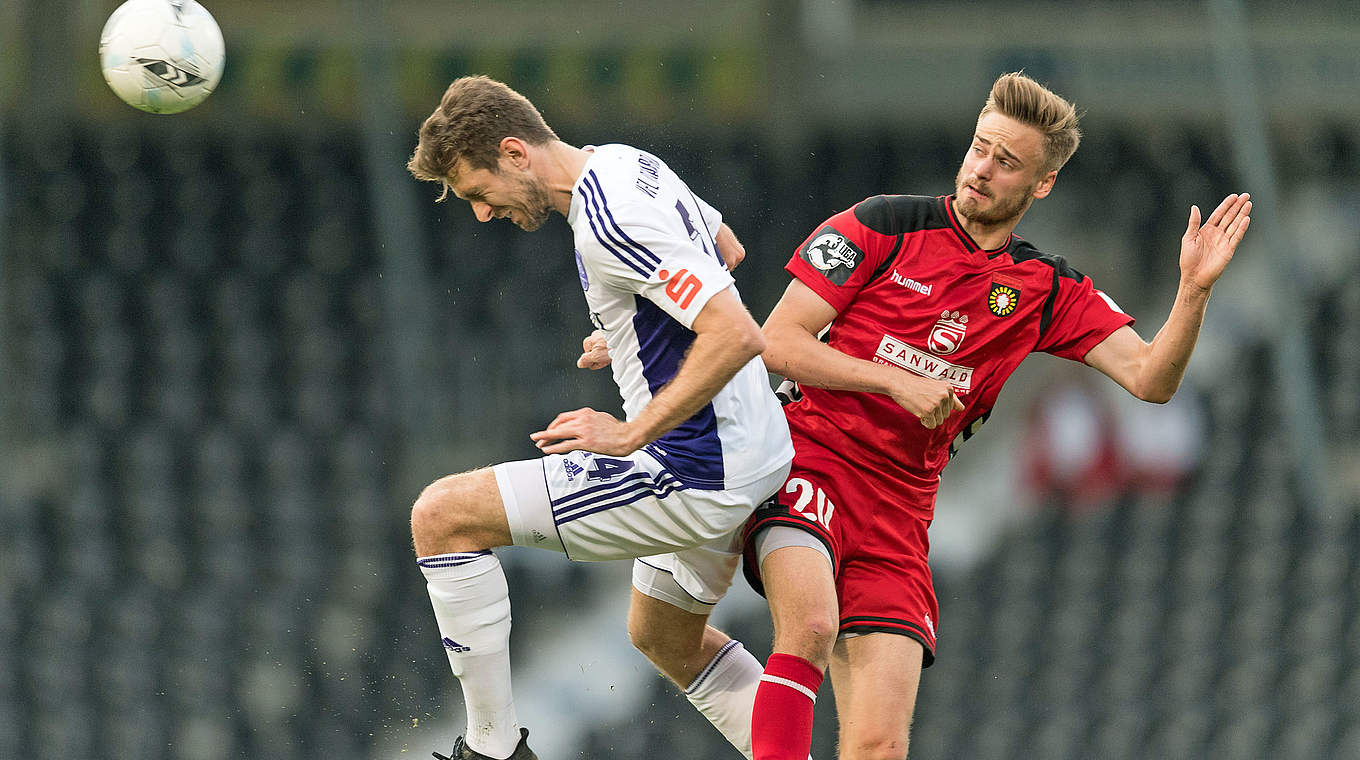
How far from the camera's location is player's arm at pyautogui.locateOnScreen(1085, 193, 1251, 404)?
3.76 m

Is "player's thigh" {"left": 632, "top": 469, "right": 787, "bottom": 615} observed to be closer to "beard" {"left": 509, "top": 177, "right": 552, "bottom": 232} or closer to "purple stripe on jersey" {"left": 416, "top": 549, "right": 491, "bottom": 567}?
"purple stripe on jersey" {"left": 416, "top": 549, "right": 491, "bottom": 567}

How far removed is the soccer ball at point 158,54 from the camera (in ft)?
13.9

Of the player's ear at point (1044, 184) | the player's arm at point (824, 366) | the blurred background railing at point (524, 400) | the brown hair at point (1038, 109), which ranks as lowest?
the blurred background railing at point (524, 400)

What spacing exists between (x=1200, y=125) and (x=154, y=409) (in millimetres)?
7731

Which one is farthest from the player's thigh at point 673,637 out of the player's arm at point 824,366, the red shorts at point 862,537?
the player's arm at point 824,366

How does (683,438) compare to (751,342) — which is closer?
(751,342)

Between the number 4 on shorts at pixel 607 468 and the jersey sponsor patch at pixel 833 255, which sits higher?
the jersey sponsor patch at pixel 833 255

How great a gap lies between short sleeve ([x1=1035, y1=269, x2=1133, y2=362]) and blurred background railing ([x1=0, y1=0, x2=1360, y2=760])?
4.31m

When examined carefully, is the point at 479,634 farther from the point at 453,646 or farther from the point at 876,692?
the point at 876,692

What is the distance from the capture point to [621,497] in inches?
138

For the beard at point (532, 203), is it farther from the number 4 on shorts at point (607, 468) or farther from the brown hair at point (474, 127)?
the number 4 on shorts at point (607, 468)

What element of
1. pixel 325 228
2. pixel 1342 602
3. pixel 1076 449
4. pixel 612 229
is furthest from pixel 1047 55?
pixel 612 229

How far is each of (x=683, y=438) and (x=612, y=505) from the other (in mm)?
235

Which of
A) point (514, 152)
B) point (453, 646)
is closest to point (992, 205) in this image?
point (514, 152)
